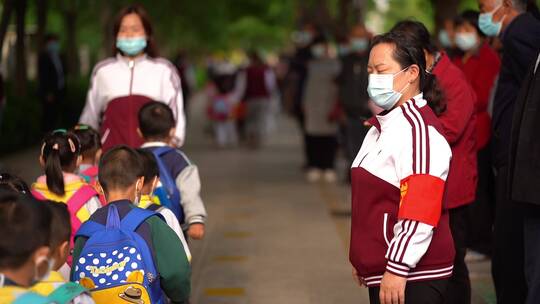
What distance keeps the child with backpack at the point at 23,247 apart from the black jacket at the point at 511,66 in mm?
2760

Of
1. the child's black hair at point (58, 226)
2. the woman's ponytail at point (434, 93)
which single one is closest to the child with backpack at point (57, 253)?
the child's black hair at point (58, 226)

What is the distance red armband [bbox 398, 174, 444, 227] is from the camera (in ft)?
13.7

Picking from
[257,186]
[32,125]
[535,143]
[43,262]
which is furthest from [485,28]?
[32,125]

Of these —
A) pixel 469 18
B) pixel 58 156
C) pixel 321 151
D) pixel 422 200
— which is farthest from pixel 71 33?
pixel 422 200

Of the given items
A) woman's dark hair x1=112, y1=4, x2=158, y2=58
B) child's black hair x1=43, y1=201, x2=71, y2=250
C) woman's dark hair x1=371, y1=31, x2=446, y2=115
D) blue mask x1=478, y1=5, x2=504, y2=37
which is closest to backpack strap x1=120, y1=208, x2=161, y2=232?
child's black hair x1=43, y1=201, x2=71, y2=250

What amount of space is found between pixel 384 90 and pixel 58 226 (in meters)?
1.42

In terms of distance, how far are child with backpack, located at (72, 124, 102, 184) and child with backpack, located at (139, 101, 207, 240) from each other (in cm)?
28

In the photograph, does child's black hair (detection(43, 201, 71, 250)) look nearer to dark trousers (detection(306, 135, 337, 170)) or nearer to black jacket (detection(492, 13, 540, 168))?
black jacket (detection(492, 13, 540, 168))

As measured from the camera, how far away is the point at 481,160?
8188 millimetres

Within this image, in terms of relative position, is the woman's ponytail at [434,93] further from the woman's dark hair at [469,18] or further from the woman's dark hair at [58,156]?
the woman's dark hair at [469,18]

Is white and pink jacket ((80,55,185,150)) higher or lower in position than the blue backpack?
higher

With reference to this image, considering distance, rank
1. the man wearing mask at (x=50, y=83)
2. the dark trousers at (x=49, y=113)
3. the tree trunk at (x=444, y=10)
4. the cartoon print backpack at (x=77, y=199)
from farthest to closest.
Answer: the dark trousers at (x=49, y=113), the man wearing mask at (x=50, y=83), the tree trunk at (x=444, y=10), the cartoon print backpack at (x=77, y=199)

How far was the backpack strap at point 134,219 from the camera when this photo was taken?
4.49 meters

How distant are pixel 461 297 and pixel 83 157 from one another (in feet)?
7.41
